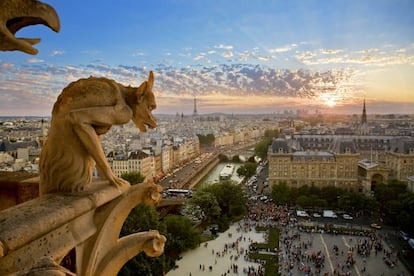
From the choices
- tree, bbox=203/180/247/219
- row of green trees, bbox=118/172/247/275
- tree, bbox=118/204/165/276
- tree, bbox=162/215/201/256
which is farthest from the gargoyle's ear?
tree, bbox=203/180/247/219

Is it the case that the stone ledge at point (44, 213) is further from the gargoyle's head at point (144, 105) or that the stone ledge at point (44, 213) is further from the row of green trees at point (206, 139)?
the row of green trees at point (206, 139)

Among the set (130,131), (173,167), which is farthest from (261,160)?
(130,131)

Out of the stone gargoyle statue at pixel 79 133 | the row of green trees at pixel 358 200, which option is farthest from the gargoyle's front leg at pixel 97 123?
the row of green trees at pixel 358 200

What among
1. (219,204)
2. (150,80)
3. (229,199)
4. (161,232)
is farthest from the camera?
(219,204)

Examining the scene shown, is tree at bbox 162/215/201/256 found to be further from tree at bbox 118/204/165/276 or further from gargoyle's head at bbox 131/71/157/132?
gargoyle's head at bbox 131/71/157/132

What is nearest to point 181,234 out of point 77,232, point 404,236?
point 404,236

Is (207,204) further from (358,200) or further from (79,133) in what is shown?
(79,133)

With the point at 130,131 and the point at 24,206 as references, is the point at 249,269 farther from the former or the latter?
the point at 130,131
